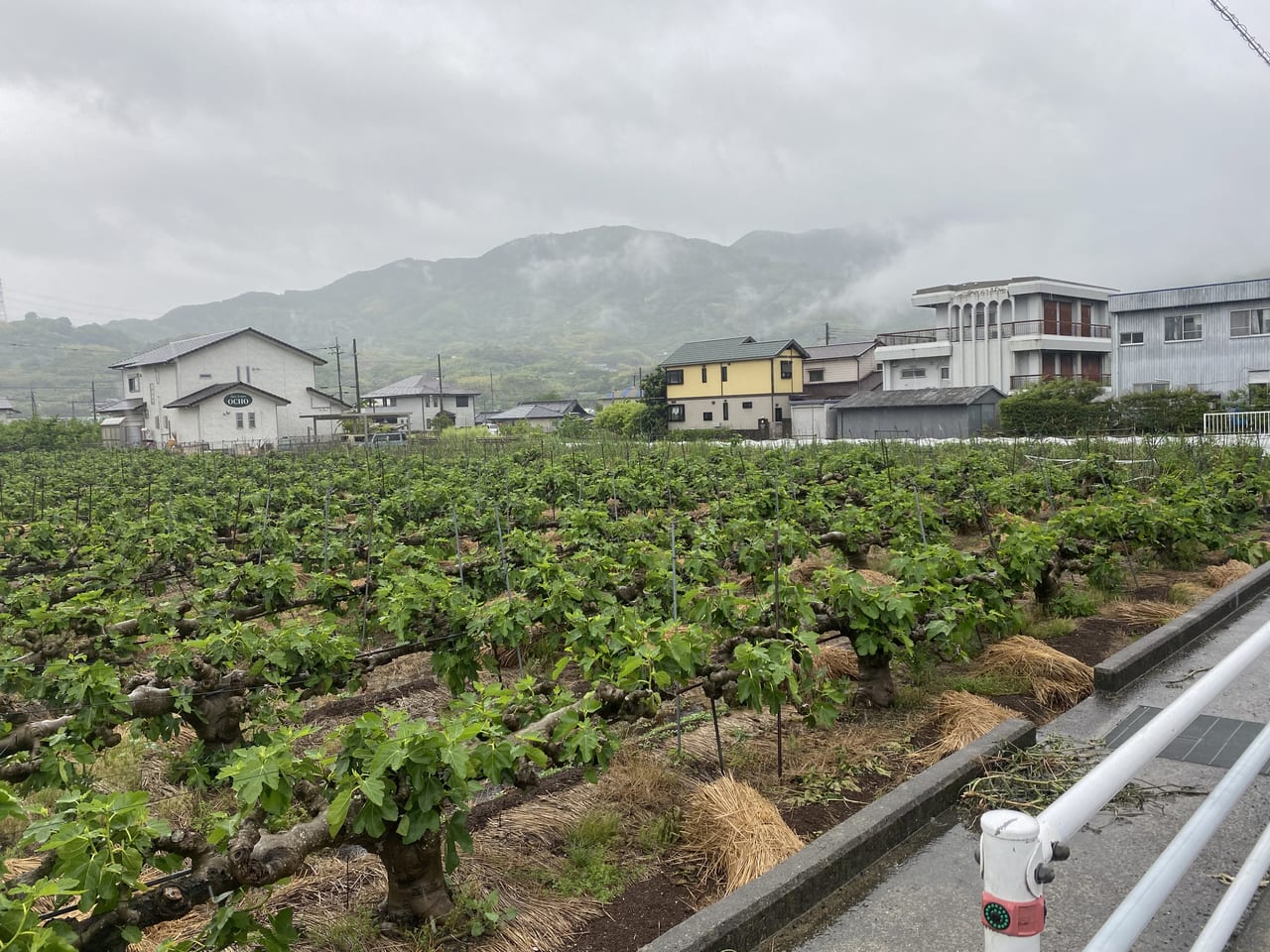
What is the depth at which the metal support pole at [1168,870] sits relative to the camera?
160 centimetres

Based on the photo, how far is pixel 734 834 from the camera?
12.5ft

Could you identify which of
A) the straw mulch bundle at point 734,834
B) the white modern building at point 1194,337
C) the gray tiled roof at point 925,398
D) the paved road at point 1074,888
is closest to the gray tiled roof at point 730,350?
the gray tiled roof at point 925,398

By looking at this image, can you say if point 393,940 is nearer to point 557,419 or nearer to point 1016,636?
point 1016,636

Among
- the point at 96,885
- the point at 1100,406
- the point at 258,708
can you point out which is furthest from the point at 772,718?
the point at 1100,406

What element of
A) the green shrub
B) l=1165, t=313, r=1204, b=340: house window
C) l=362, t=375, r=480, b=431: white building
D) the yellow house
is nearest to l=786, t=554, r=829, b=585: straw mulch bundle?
the green shrub

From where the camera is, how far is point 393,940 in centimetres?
333

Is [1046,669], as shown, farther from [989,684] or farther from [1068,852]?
[1068,852]

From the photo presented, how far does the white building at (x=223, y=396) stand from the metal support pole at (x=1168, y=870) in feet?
141

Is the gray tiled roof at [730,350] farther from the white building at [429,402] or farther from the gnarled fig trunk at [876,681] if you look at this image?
the gnarled fig trunk at [876,681]

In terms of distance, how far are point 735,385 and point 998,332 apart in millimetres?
14458

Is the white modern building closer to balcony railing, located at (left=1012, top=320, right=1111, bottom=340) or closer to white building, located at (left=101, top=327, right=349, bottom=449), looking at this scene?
balcony railing, located at (left=1012, top=320, right=1111, bottom=340)

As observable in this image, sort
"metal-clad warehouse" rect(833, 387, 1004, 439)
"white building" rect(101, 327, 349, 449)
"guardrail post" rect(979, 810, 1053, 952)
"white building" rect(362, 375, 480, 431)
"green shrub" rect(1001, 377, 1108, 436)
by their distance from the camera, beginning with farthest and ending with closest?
"white building" rect(362, 375, 480, 431) → "white building" rect(101, 327, 349, 449) → "metal-clad warehouse" rect(833, 387, 1004, 439) → "green shrub" rect(1001, 377, 1108, 436) → "guardrail post" rect(979, 810, 1053, 952)

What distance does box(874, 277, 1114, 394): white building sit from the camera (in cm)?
4153

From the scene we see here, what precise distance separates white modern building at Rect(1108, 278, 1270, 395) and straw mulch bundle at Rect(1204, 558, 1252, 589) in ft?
89.5
